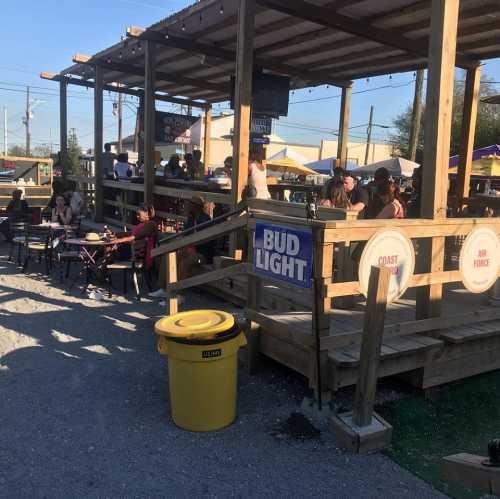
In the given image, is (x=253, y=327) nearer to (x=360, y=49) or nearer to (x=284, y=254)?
(x=284, y=254)

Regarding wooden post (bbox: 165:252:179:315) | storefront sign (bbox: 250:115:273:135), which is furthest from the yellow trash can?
storefront sign (bbox: 250:115:273:135)

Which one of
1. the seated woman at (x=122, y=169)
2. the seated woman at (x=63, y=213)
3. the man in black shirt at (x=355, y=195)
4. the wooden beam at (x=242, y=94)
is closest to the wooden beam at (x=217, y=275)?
the wooden beam at (x=242, y=94)

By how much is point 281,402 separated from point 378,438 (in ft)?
3.14

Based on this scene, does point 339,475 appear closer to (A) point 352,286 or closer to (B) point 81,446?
(A) point 352,286

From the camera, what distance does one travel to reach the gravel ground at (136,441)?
2891 mm

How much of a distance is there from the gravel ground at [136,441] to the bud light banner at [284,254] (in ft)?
3.61

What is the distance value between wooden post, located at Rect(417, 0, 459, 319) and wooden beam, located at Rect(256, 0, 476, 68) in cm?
239

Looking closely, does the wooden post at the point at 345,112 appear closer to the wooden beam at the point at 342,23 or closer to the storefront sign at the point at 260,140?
the storefront sign at the point at 260,140

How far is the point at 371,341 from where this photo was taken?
3.22 meters

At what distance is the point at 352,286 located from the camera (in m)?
3.61

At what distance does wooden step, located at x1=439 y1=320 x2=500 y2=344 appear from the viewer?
4.06 m

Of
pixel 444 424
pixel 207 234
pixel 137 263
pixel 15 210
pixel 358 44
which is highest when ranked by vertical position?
pixel 358 44

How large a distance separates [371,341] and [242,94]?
3773 millimetres

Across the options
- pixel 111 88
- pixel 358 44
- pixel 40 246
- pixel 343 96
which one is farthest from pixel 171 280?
pixel 111 88
